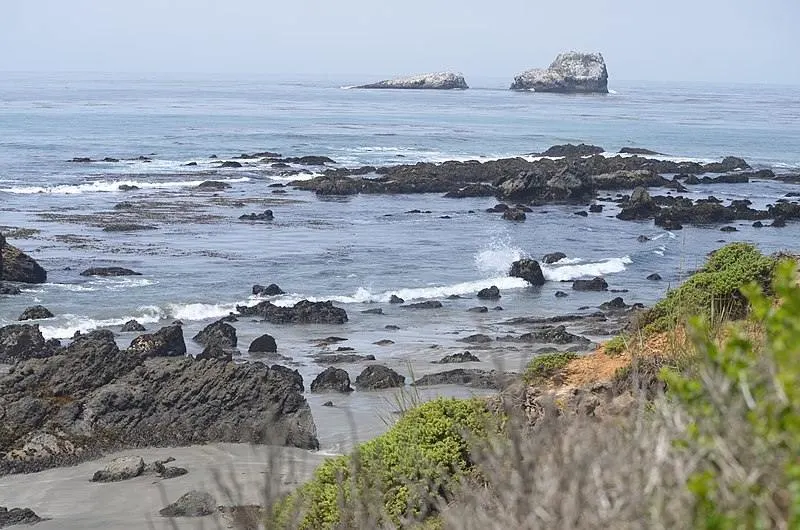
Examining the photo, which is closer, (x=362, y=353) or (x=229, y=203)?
(x=362, y=353)

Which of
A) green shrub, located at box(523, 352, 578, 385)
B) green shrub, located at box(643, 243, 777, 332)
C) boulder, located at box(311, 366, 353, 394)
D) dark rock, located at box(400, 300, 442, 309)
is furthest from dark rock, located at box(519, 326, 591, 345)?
green shrub, located at box(523, 352, 578, 385)

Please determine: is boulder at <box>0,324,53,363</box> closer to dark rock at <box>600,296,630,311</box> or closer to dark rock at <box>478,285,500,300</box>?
dark rock at <box>478,285,500,300</box>

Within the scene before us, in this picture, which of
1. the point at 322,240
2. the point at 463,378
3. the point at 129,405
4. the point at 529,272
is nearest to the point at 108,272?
the point at 322,240

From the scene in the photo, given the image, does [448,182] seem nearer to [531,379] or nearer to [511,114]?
[531,379]

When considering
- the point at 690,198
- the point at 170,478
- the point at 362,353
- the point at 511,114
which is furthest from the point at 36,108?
the point at 170,478

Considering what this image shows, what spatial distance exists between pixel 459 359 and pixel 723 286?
34.8 feet

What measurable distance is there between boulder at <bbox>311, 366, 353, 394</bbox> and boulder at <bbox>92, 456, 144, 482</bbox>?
5439 millimetres

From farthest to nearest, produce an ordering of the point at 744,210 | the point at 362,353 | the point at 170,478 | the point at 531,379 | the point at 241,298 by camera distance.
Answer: the point at 744,210, the point at 241,298, the point at 362,353, the point at 170,478, the point at 531,379

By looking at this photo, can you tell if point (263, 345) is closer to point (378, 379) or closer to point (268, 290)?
point (378, 379)

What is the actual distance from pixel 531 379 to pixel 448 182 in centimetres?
4666

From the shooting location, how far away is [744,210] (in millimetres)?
48031

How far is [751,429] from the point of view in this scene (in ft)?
10.1

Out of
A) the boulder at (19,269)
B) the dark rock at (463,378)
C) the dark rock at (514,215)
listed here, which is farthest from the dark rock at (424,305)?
the dark rock at (514,215)

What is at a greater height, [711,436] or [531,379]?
[711,436]
